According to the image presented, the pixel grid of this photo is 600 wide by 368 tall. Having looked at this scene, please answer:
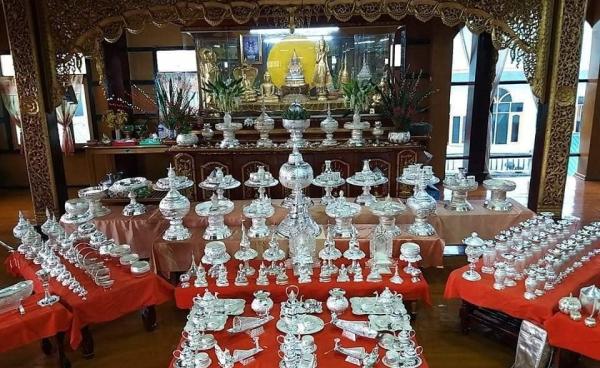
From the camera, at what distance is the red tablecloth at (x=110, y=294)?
127 inches

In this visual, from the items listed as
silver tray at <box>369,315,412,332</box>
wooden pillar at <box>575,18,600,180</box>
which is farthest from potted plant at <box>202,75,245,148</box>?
wooden pillar at <box>575,18,600,180</box>

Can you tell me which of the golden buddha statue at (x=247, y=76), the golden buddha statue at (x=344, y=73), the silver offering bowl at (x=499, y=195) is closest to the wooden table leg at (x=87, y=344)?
the silver offering bowl at (x=499, y=195)

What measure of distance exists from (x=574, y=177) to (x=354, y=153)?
14.9 ft

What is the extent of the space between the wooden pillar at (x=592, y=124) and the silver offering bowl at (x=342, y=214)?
556 centimetres

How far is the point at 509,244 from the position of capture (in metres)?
3.55

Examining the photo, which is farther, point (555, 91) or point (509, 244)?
point (555, 91)

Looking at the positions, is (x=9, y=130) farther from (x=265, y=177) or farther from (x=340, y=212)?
(x=340, y=212)

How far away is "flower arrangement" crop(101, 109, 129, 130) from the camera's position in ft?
23.3

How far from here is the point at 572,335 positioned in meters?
2.81

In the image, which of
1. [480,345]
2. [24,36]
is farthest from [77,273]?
[480,345]

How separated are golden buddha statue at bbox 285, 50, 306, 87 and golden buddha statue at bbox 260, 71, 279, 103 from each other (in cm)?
26

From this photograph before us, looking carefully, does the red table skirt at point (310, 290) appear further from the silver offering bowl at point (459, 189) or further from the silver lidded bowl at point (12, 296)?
the silver offering bowl at point (459, 189)

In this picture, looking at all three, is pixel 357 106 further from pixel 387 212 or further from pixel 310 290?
pixel 310 290

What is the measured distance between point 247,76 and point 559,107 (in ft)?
13.9
